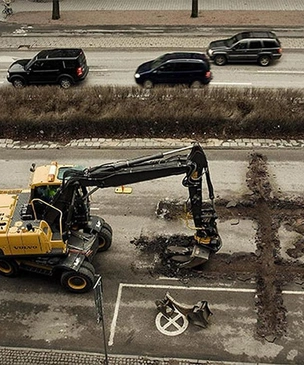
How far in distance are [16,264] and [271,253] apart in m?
8.04

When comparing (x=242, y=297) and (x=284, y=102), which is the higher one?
(x=284, y=102)

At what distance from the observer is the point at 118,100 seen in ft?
80.8

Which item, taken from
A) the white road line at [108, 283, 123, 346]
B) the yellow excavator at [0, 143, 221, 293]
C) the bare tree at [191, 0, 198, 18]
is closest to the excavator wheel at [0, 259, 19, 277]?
the yellow excavator at [0, 143, 221, 293]

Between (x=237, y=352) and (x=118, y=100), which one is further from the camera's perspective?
(x=118, y=100)

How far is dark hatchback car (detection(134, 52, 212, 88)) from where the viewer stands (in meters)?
27.2

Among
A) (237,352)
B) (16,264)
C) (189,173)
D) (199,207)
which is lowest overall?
(237,352)

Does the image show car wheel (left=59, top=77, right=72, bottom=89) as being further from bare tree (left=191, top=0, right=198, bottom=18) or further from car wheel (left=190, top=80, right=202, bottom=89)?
bare tree (left=191, top=0, right=198, bottom=18)

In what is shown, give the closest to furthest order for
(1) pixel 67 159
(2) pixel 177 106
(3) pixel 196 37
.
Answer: (1) pixel 67 159
(2) pixel 177 106
(3) pixel 196 37

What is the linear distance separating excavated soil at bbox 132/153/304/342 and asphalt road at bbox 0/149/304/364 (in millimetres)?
239

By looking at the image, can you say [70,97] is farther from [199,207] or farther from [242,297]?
[242,297]

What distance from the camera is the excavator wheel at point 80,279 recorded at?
606 inches

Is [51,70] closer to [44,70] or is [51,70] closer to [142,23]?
[44,70]

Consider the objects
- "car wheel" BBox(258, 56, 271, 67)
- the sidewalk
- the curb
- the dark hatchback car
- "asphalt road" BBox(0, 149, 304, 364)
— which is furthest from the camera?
the sidewalk

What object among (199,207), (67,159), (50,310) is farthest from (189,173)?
(67,159)
